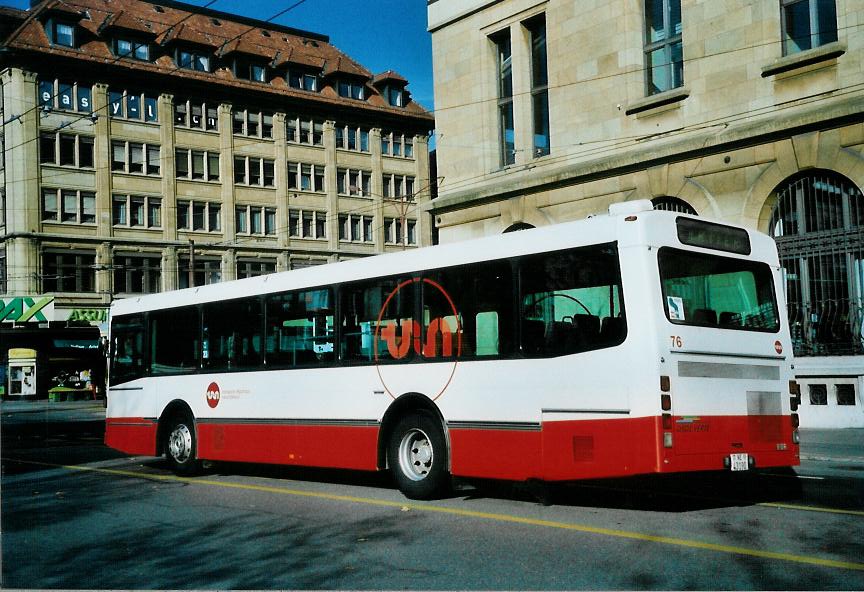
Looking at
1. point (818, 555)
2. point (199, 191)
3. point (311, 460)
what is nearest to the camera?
point (818, 555)

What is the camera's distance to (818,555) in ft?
23.3

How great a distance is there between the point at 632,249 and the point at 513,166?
619 inches

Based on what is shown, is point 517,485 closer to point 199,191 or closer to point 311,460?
point 311,460

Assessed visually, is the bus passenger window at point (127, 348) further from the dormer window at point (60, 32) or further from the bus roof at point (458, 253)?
the dormer window at point (60, 32)

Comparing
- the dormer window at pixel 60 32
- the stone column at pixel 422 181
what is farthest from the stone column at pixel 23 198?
the stone column at pixel 422 181

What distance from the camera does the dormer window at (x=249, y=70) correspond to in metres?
61.4

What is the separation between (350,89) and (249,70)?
22.6 feet

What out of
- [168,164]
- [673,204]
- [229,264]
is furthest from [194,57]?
[673,204]

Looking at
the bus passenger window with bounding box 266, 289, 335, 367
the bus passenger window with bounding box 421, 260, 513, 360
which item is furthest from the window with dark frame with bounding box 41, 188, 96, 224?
the bus passenger window with bounding box 421, 260, 513, 360

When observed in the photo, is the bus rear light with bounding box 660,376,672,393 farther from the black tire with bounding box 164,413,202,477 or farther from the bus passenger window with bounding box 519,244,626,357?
the black tire with bounding box 164,413,202,477

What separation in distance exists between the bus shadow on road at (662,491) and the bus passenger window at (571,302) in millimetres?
1345

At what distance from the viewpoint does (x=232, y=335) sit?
14406 millimetres

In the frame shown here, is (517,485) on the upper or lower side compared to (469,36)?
lower

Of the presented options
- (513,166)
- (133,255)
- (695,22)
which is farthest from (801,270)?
(133,255)
